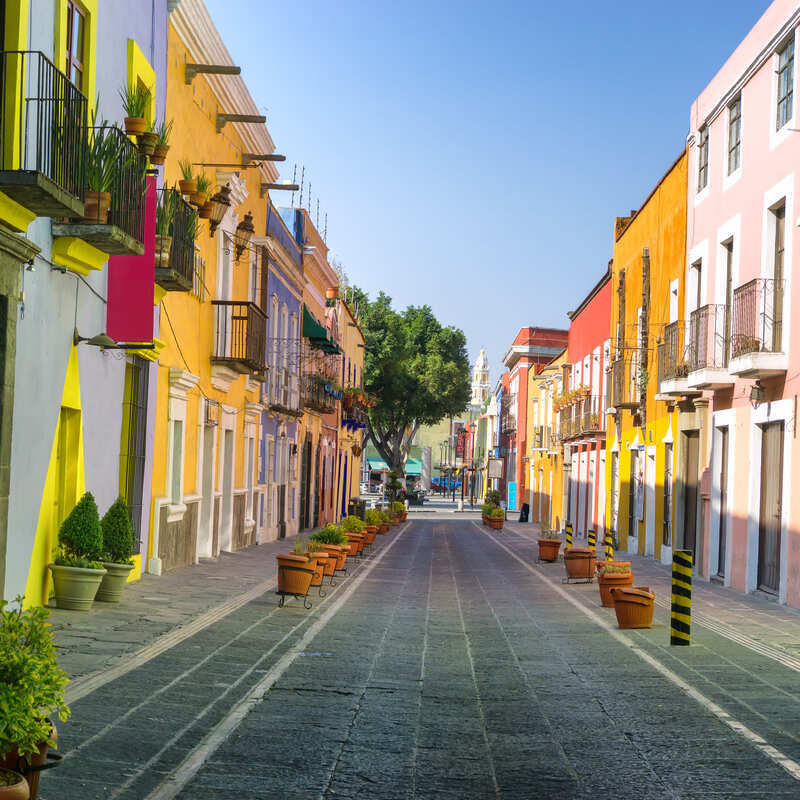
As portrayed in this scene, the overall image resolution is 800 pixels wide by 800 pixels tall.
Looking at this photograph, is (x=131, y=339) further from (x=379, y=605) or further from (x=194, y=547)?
(x=194, y=547)

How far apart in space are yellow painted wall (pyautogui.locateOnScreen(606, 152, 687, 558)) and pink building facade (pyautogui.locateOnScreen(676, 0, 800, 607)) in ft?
Answer: 5.37

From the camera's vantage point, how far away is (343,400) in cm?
4472

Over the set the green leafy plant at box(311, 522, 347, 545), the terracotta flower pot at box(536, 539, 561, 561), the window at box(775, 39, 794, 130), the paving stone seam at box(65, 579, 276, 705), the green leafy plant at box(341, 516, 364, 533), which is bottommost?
A: the terracotta flower pot at box(536, 539, 561, 561)

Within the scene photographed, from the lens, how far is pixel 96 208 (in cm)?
1170

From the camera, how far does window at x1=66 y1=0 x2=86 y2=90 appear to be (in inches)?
496

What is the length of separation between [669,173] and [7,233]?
65.1ft

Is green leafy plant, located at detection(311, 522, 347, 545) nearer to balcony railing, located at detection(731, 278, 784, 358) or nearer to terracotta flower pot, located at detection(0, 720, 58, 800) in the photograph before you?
balcony railing, located at detection(731, 278, 784, 358)

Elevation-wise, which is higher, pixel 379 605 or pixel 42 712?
pixel 42 712

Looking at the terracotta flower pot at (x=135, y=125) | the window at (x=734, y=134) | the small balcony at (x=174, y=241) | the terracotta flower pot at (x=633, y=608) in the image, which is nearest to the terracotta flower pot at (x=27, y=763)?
the terracotta flower pot at (x=633, y=608)

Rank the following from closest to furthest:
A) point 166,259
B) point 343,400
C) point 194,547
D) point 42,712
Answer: point 42,712 → point 166,259 → point 194,547 → point 343,400

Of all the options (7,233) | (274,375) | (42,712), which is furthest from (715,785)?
(274,375)

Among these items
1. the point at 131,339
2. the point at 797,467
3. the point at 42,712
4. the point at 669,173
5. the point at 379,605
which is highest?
the point at 669,173

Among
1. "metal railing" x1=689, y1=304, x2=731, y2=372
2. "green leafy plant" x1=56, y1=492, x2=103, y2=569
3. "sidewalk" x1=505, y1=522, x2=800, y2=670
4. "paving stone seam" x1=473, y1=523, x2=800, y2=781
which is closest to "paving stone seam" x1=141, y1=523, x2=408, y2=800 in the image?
"green leafy plant" x1=56, y1=492, x2=103, y2=569

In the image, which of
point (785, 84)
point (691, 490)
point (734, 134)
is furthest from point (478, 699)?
point (691, 490)
